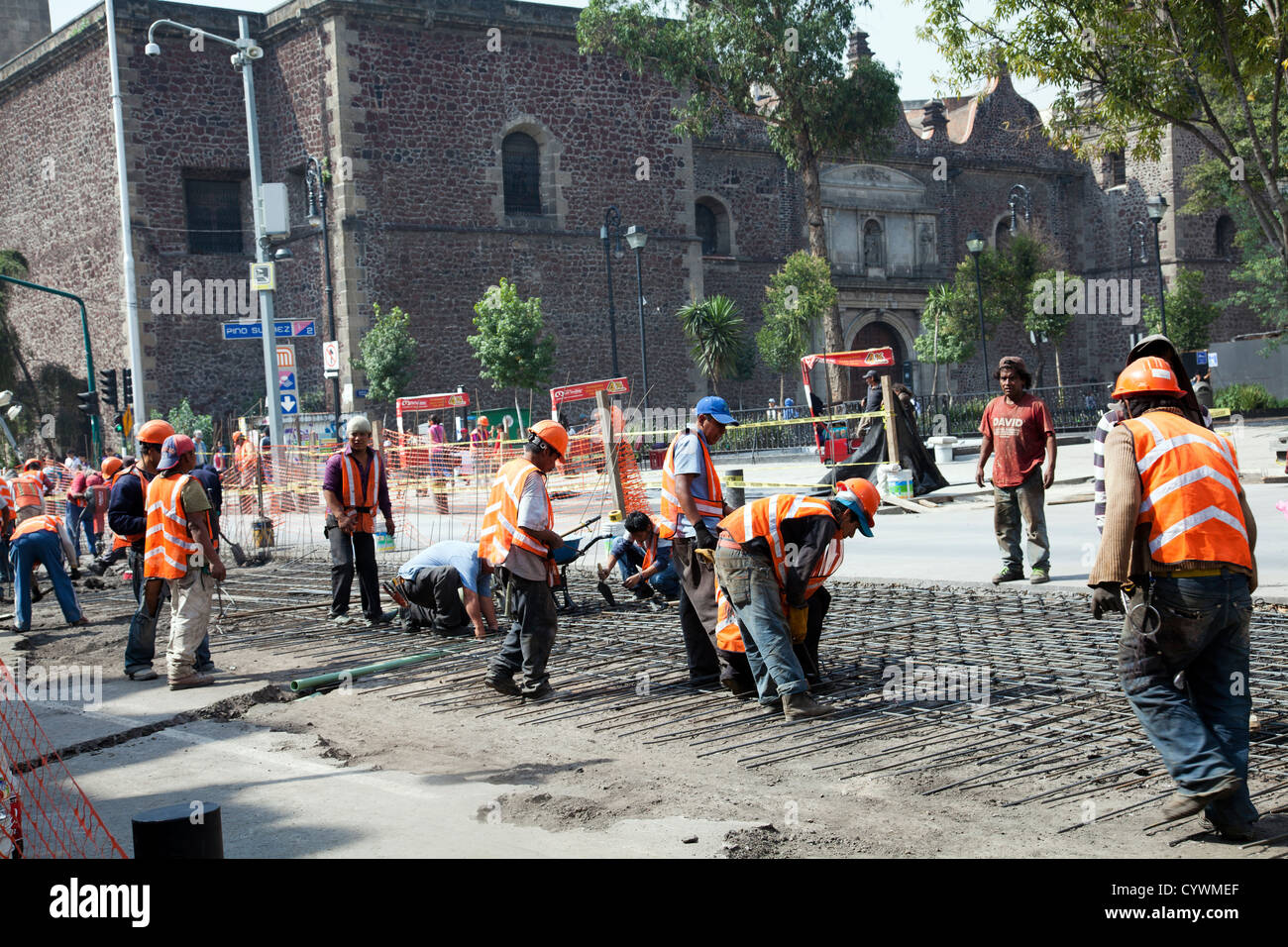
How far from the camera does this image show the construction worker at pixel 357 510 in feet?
33.7

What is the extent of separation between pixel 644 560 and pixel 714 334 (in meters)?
25.2

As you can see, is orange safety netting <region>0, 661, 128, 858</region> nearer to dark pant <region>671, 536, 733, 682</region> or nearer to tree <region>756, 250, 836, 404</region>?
dark pant <region>671, 536, 733, 682</region>

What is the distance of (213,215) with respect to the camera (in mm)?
33969

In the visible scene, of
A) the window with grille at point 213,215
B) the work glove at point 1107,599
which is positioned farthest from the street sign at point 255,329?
the work glove at point 1107,599

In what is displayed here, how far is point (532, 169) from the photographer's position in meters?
35.5

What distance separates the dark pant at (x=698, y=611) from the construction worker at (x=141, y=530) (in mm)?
3023

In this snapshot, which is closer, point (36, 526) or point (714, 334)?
point (36, 526)

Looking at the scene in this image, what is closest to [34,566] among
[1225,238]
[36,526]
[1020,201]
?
[36,526]

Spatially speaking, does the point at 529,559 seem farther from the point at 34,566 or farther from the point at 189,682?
the point at 34,566

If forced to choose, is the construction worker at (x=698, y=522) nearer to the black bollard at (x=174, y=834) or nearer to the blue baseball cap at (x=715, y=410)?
the blue baseball cap at (x=715, y=410)

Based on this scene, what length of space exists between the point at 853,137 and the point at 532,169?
9165 millimetres

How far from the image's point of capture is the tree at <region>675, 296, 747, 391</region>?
35125mm

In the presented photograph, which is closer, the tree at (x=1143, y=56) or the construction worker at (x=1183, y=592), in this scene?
the construction worker at (x=1183, y=592)
